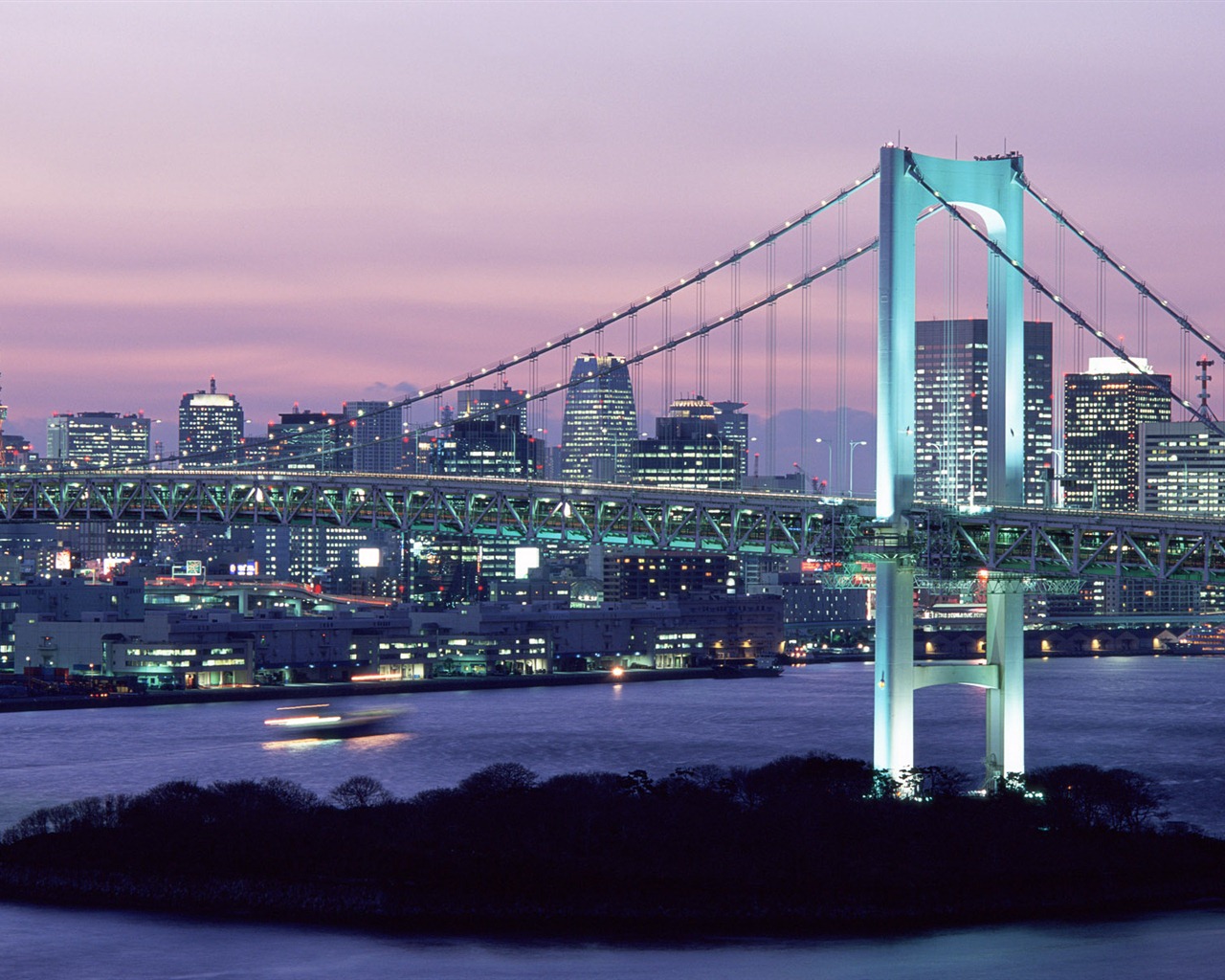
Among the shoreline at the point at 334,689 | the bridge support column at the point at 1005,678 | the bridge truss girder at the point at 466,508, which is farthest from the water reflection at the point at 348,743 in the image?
the bridge support column at the point at 1005,678

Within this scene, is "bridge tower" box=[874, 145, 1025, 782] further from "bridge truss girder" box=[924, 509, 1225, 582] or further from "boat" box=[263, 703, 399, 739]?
"boat" box=[263, 703, 399, 739]

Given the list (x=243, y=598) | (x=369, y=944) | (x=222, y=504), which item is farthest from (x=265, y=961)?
(x=243, y=598)

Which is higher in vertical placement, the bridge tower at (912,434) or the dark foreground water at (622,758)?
the bridge tower at (912,434)

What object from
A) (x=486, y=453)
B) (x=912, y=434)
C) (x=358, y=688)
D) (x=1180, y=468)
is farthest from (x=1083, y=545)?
(x=486, y=453)

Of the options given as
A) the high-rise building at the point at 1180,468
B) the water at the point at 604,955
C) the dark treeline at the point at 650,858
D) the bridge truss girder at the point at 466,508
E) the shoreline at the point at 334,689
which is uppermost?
the high-rise building at the point at 1180,468

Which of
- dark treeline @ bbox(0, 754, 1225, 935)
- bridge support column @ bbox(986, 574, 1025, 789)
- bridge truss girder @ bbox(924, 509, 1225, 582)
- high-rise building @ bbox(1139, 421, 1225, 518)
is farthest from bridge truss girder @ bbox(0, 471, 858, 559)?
high-rise building @ bbox(1139, 421, 1225, 518)

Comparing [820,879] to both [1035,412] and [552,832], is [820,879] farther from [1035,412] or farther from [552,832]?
[1035,412]

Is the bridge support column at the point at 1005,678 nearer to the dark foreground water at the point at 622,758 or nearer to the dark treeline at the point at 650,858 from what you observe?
the dark treeline at the point at 650,858

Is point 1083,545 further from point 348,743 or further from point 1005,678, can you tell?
point 348,743
